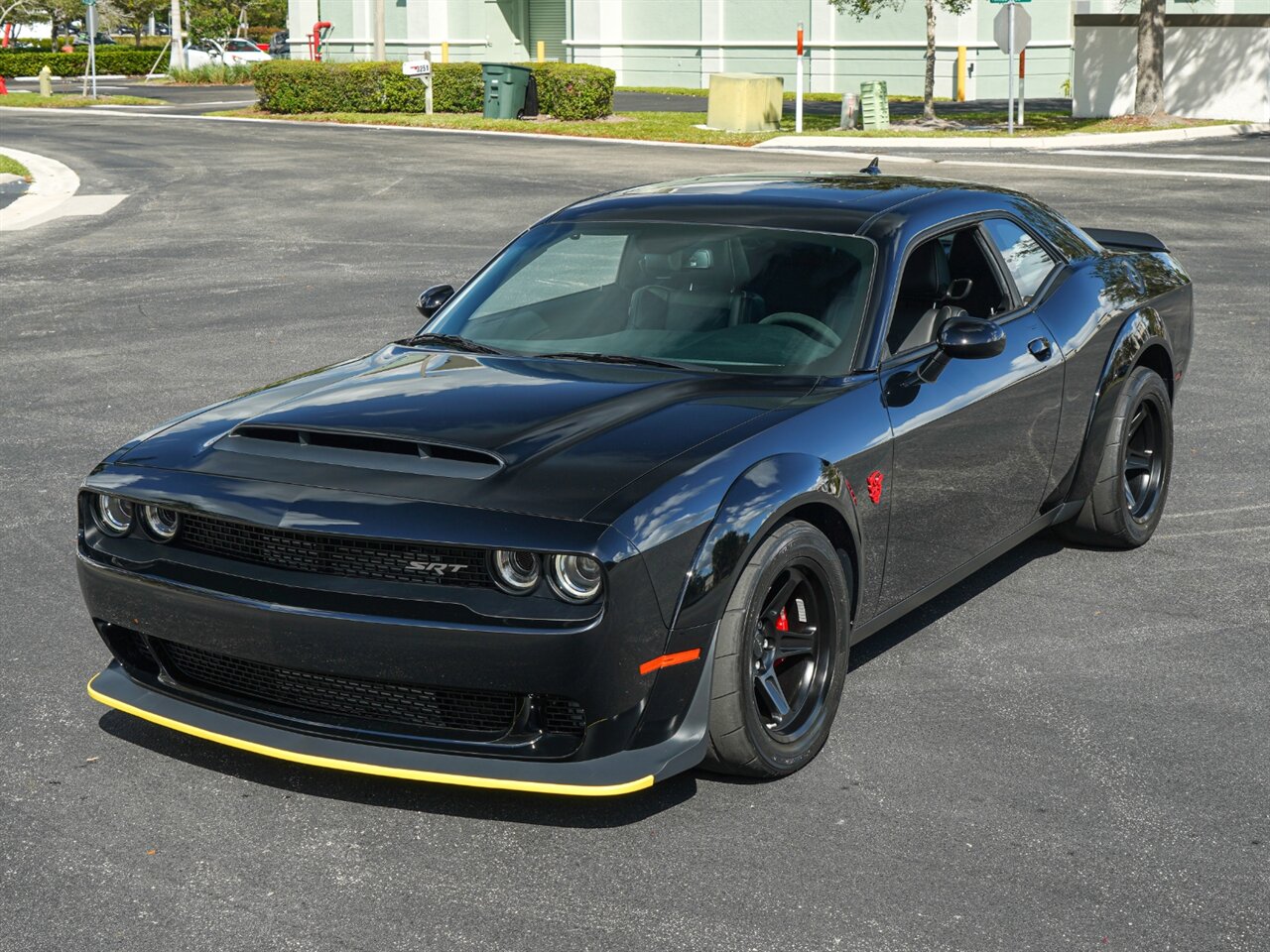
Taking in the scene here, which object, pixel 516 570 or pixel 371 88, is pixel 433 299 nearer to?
pixel 516 570

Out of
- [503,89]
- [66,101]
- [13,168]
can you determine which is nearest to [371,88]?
[503,89]

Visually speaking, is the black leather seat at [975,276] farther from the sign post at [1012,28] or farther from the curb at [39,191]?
the sign post at [1012,28]

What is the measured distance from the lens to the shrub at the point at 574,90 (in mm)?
33625

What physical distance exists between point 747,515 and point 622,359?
1124 millimetres

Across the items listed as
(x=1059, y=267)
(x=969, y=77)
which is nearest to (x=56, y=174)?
(x=1059, y=267)

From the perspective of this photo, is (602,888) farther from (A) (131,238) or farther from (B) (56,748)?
(A) (131,238)

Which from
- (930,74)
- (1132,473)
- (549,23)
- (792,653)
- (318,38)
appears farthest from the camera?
(549,23)

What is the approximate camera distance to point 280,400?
493 cm

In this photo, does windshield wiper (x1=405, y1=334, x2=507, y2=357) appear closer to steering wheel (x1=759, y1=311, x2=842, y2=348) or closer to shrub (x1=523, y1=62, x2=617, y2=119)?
steering wheel (x1=759, y1=311, x2=842, y2=348)

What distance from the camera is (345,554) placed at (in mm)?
4125

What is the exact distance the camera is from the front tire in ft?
14.0

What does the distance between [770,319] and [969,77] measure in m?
40.2

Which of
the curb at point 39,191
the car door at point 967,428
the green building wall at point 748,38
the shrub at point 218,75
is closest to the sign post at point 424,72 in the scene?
the curb at point 39,191

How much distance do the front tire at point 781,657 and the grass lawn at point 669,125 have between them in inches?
974
